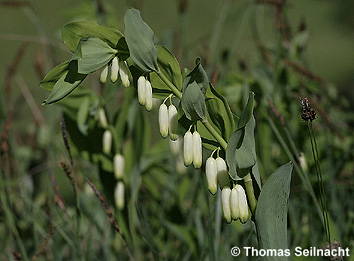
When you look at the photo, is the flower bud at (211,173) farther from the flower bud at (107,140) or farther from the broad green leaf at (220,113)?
the flower bud at (107,140)

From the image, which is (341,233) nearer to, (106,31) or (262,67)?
(262,67)

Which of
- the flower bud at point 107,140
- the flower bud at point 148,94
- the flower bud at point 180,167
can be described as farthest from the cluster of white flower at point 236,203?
the flower bud at point 180,167

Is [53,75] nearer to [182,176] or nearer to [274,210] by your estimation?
[274,210]

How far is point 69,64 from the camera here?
1.97 feet

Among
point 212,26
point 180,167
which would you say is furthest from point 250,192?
point 212,26

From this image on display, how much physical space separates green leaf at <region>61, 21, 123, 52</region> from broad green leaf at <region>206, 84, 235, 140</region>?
10cm

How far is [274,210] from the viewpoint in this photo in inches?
23.0

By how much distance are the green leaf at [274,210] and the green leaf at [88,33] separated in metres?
0.19

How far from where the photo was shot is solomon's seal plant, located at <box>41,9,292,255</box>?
1.86 ft

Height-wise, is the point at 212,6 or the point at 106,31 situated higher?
the point at 212,6

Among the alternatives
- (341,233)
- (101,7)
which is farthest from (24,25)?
(341,233)

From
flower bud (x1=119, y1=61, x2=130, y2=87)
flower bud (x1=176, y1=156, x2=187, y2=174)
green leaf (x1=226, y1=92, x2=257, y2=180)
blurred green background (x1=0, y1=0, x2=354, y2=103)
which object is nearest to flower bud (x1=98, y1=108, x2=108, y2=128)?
flower bud (x1=176, y1=156, x2=187, y2=174)

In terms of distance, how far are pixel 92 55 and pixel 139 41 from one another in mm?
52

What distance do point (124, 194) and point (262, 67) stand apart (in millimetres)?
433
